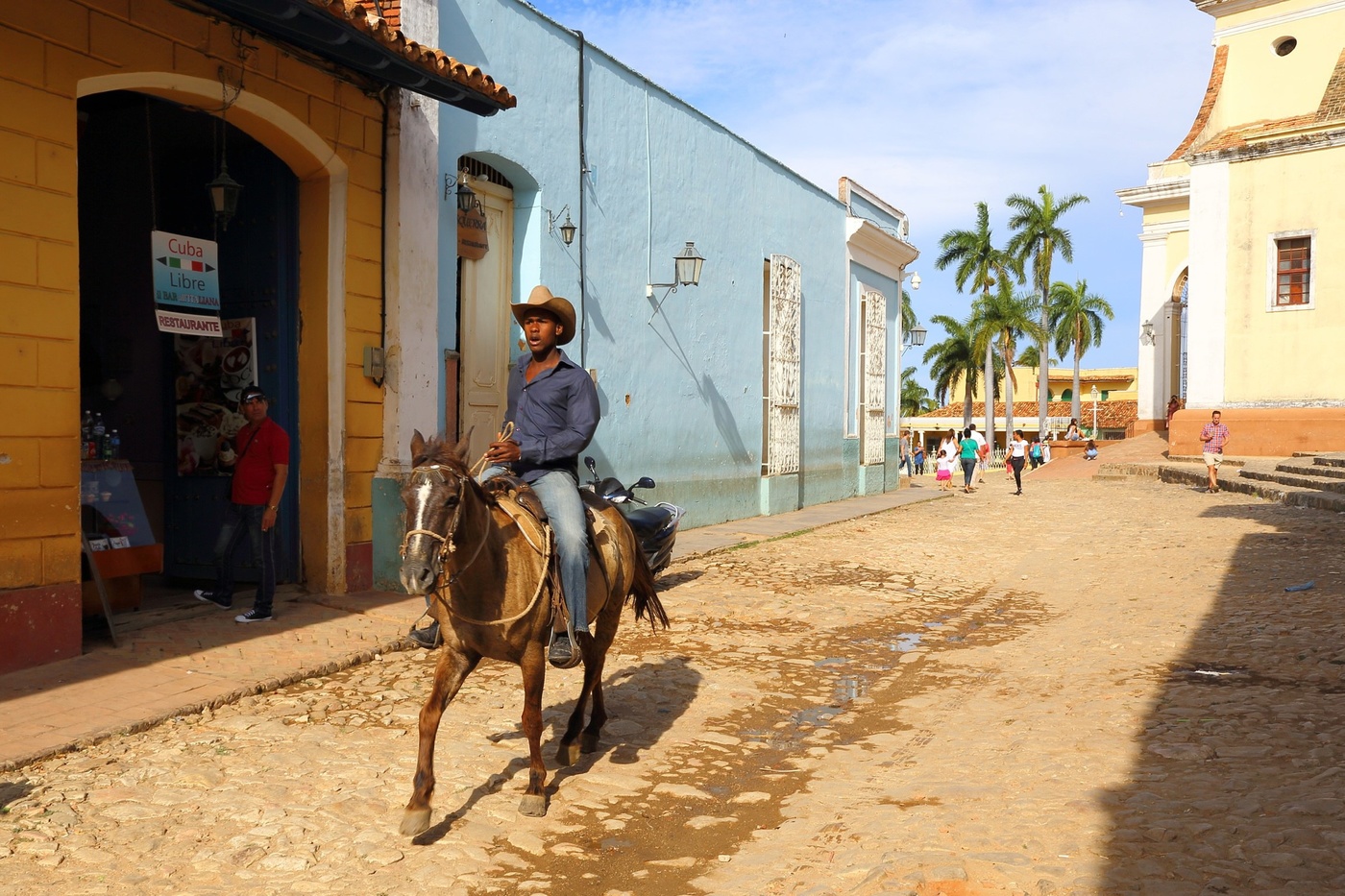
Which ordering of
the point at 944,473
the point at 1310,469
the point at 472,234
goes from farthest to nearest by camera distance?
the point at 944,473 < the point at 1310,469 < the point at 472,234

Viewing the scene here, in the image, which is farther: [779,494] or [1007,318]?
[1007,318]

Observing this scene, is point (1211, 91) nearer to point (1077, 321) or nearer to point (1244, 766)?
point (1077, 321)

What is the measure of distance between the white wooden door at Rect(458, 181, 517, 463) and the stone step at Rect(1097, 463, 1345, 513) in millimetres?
11771

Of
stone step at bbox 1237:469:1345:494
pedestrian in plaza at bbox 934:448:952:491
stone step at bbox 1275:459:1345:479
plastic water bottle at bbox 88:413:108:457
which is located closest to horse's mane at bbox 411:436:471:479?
plastic water bottle at bbox 88:413:108:457

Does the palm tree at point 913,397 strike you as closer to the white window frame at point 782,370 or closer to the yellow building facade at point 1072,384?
the yellow building facade at point 1072,384

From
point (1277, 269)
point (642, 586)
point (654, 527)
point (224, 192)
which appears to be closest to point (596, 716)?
point (642, 586)

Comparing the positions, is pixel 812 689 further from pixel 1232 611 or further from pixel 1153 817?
pixel 1232 611

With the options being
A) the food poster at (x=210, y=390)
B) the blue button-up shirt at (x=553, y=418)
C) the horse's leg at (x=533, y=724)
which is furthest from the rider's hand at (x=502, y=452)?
the food poster at (x=210, y=390)

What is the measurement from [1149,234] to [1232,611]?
Answer: 2941cm

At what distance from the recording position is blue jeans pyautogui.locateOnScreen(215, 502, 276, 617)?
741 centimetres

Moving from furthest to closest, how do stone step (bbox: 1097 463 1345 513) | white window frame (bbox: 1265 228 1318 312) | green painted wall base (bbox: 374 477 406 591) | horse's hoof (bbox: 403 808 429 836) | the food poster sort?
1. white window frame (bbox: 1265 228 1318 312)
2. stone step (bbox: 1097 463 1345 513)
3. the food poster
4. green painted wall base (bbox: 374 477 406 591)
5. horse's hoof (bbox: 403 808 429 836)

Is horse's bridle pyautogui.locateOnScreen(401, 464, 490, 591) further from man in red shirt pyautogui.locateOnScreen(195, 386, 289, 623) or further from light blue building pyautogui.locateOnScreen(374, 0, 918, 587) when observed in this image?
man in red shirt pyautogui.locateOnScreen(195, 386, 289, 623)

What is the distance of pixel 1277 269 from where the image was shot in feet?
82.5

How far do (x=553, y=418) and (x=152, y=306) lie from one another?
565 centimetres
